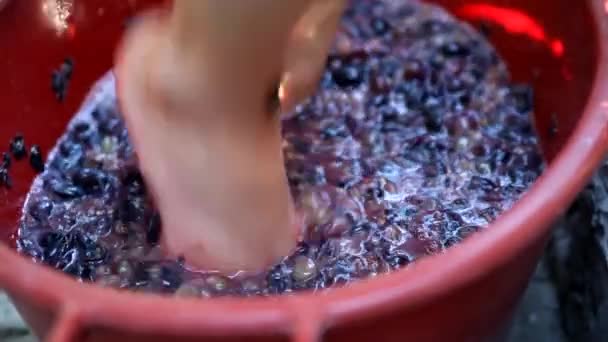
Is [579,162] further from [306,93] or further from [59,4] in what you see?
[59,4]

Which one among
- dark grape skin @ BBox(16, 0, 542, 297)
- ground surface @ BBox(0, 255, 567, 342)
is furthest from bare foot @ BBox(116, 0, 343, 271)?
ground surface @ BBox(0, 255, 567, 342)

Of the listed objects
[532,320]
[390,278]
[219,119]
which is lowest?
[532,320]

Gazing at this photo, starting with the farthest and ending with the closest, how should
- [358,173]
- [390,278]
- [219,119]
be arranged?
[358,173] → [219,119] → [390,278]

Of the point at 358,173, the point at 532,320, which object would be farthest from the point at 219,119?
the point at 532,320

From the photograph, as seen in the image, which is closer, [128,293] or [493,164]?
[128,293]

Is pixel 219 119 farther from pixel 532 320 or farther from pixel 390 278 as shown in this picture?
pixel 532 320

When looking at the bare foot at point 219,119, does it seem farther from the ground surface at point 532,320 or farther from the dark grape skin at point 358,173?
the ground surface at point 532,320

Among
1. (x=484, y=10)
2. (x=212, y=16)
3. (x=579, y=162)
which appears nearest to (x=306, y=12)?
(x=212, y=16)

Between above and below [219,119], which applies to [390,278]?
below
